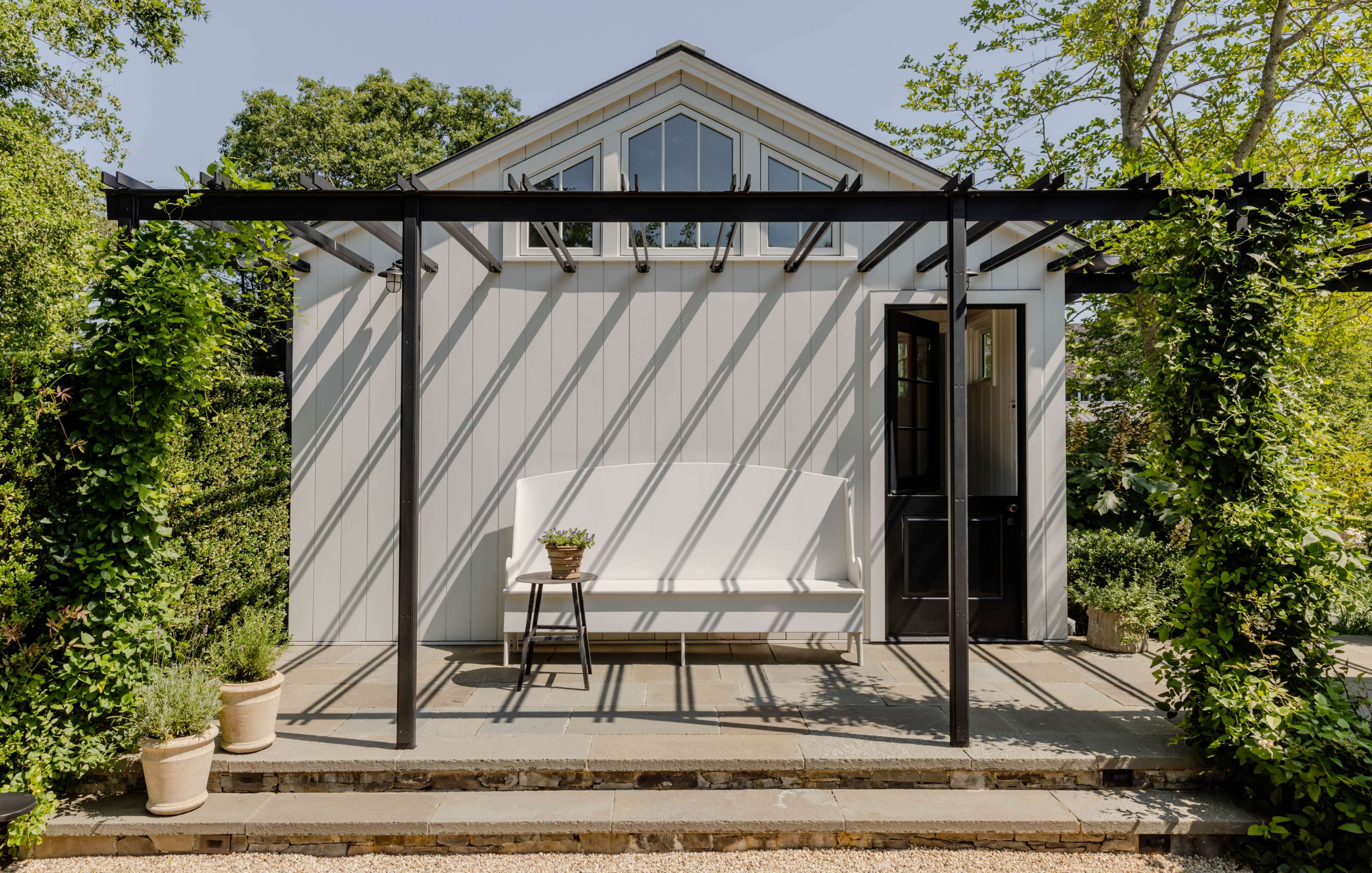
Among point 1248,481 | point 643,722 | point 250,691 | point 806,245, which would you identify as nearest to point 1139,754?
point 1248,481

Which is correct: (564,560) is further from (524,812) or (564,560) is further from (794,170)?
(794,170)

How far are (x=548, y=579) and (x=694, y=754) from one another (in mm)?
1473

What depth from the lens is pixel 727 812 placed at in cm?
282

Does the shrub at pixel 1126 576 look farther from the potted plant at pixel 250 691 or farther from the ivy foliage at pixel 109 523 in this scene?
the ivy foliage at pixel 109 523

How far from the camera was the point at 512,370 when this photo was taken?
16.5 feet

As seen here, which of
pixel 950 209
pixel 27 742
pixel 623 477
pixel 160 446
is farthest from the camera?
Result: pixel 623 477

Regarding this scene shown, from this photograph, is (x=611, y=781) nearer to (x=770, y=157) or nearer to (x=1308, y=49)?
(x=770, y=157)

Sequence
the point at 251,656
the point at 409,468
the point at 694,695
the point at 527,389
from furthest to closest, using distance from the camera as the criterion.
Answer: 1. the point at 527,389
2. the point at 694,695
3. the point at 409,468
4. the point at 251,656

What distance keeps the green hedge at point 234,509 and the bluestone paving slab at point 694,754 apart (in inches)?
91.3

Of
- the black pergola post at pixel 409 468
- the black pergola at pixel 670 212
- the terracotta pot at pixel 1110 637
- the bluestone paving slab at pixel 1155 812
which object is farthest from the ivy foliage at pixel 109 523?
Answer: the terracotta pot at pixel 1110 637

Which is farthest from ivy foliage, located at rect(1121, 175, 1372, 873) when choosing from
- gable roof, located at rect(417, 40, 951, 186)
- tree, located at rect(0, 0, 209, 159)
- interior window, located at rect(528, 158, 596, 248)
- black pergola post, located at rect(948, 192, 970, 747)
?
tree, located at rect(0, 0, 209, 159)

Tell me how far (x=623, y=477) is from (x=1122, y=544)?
3.84m

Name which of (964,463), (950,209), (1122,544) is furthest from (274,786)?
(1122,544)

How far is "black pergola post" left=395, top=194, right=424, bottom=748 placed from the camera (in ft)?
10.4
